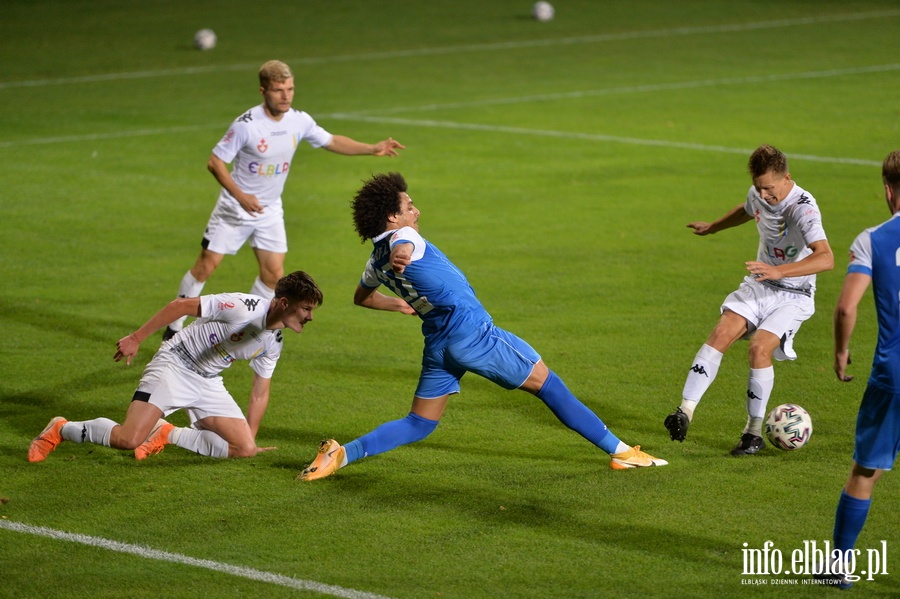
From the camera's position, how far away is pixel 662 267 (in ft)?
43.6

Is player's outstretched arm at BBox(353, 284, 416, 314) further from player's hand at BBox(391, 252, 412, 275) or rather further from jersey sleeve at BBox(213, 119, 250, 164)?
jersey sleeve at BBox(213, 119, 250, 164)

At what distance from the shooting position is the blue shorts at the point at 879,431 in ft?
19.3

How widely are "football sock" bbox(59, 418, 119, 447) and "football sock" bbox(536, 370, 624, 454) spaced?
274cm

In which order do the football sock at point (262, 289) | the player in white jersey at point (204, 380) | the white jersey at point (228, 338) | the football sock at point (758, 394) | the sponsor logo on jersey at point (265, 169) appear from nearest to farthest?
the player in white jersey at point (204, 380)
the white jersey at point (228, 338)
the football sock at point (758, 394)
the sponsor logo on jersey at point (265, 169)
the football sock at point (262, 289)

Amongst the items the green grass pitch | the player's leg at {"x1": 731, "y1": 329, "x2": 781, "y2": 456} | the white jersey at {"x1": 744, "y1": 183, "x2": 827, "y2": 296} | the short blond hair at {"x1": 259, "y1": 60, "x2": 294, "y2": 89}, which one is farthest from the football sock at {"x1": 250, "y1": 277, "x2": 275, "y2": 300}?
the player's leg at {"x1": 731, "y1": 329, "x2": 781, "y2": 456}

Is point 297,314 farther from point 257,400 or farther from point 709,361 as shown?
point 709,361

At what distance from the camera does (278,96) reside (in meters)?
10.7

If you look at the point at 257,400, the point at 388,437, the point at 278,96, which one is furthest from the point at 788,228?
the point at 278,96

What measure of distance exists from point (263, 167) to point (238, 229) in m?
0.60

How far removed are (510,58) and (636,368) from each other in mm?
20239

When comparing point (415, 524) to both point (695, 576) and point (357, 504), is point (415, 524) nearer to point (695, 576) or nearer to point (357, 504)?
point (357, 504)

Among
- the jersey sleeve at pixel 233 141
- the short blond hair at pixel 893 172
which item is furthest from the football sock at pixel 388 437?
the jersey sleeve at pixel 233 141

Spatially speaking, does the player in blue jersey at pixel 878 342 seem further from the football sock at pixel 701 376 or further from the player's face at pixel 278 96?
the player's face at pixel 278 96

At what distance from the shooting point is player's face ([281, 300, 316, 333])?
767 centimetres
